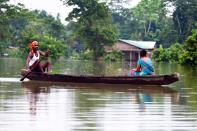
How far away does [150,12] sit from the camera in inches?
3241

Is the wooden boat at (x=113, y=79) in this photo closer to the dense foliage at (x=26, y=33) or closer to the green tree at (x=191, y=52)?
the green tree at (x=191, y=52)

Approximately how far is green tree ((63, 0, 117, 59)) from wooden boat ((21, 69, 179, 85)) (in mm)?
40689

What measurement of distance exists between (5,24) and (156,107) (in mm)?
43310

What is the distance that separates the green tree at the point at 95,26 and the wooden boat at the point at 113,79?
133 feet

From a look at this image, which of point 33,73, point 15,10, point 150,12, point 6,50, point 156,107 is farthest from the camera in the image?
point 150,12

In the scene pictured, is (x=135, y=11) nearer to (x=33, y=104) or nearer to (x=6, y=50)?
(x=6, y=50)

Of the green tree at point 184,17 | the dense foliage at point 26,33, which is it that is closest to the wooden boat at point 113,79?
the dense foliage at point 26,33

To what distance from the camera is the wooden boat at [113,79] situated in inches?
542

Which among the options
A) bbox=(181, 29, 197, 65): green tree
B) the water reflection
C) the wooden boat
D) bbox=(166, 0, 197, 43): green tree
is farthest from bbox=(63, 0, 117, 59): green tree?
the water reflection

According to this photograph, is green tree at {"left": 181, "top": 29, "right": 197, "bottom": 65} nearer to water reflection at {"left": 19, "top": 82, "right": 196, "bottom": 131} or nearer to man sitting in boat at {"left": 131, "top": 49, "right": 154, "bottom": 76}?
man sitting in boat at {"left": 131, "top": 49, "right": 154, "bottom": 76}

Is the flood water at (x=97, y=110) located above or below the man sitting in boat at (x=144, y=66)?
below

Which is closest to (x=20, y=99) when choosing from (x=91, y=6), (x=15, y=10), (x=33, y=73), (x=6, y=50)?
(x=33, y=73)

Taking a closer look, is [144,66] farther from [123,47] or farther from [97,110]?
[123,47]

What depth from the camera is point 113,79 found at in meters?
14.1
